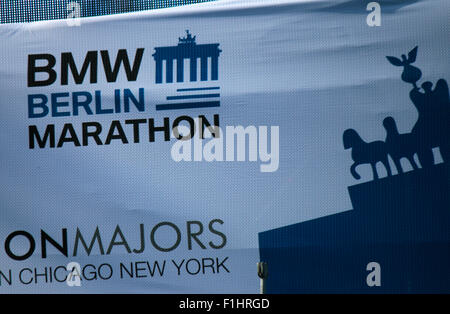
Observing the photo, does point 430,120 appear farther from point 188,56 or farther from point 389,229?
point 188,56

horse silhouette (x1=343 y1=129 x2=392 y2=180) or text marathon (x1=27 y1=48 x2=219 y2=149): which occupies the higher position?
text marathon (x1=27 y1=48 x2=219 y2=149)

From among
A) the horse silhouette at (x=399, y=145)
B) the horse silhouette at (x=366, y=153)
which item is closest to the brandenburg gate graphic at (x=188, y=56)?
the horse silhouette at (x=366, y=153)

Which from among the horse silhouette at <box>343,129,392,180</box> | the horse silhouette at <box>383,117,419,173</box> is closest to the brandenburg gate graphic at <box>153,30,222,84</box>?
the horse silhouette at <box>343,129,392,180</box>

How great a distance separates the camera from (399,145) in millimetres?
2932

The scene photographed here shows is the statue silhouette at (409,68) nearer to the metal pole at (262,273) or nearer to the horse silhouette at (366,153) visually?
the horse silhouette at (366,153)

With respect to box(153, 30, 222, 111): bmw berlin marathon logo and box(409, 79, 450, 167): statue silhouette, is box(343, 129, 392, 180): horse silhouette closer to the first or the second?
box(409, 79, 450, 167): statue silhouette

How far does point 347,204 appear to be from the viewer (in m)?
2.93

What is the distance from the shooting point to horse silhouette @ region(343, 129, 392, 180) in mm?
2934

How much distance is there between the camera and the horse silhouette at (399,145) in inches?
115

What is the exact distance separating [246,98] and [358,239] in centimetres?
68

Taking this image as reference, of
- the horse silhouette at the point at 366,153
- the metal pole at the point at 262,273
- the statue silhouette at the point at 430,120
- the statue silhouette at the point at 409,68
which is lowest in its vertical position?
the metal pole at the point at 262,273

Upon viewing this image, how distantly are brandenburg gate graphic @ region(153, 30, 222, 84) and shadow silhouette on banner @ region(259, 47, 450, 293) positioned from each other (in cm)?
58

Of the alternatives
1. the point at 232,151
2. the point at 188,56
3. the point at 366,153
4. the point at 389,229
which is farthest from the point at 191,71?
the point at 389,229

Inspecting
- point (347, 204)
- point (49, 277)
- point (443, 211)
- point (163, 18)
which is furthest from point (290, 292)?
point (163, 18)
